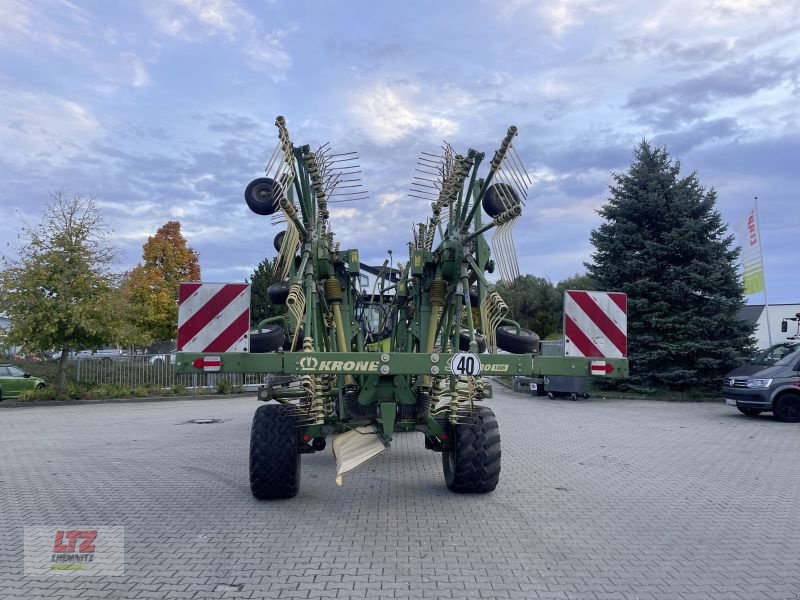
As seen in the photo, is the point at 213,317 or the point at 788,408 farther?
the point at 788,408

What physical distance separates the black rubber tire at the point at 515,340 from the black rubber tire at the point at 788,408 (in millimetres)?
11210

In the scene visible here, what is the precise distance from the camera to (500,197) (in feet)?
21.3

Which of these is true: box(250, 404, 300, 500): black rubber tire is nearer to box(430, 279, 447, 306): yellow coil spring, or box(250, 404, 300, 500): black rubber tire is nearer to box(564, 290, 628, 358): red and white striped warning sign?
box(430, 279, 447, 306): yellow coil spring

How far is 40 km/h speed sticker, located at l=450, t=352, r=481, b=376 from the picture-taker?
5711 millimetres

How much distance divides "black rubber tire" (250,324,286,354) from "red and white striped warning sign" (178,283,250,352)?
421 mm

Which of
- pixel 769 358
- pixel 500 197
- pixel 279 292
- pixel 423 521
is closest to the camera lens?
pixel 423 521

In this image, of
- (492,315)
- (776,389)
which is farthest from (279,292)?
(776,389)

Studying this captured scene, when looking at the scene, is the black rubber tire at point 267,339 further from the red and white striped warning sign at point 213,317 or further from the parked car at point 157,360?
the parked car at point 157,360

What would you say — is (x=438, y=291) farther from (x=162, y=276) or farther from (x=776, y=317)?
(x=776, y=317)

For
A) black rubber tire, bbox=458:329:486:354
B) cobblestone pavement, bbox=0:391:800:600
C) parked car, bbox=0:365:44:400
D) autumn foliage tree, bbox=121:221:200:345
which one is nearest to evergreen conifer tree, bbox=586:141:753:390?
cobblestone pavement, bbox=0:391:800:600

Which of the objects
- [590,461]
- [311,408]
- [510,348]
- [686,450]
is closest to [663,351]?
[686,450]

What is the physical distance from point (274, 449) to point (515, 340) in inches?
105

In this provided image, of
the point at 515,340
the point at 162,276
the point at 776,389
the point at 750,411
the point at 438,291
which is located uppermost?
the point at 162,276

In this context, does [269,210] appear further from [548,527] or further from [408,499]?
[548,527]
